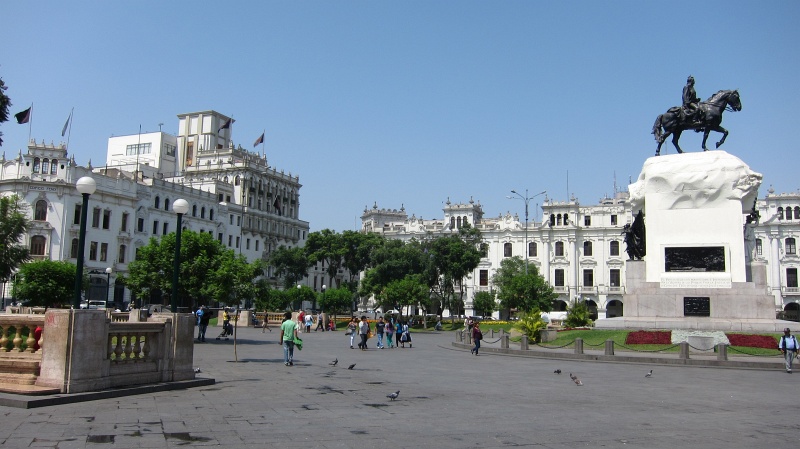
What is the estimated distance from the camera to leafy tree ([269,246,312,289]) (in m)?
84.1

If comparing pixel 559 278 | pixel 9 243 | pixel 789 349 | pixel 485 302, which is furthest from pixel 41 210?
pixel 559 278

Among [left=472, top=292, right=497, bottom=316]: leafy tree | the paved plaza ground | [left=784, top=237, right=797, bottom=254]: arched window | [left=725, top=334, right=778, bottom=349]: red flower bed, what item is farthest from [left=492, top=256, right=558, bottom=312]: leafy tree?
the paved plaza ground

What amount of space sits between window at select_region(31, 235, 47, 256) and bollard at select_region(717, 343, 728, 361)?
182 ft

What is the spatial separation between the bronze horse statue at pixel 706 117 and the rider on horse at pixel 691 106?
58 millimetres

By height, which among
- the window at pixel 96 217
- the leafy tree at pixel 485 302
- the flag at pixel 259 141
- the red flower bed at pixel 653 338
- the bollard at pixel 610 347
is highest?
the flag at pixel 259 141

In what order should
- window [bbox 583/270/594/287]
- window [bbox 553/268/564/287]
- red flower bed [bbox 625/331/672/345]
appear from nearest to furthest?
red flower bed [bbox 625/331/672/345] → window [bbox 583/270/594/287] → window [bbox 553/268/564/287]

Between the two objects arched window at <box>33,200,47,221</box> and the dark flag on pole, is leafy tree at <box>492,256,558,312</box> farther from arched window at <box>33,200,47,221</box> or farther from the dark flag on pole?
arched window at <box>33,200,47,221</box>

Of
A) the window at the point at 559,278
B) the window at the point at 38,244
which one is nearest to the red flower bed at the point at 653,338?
the window at the point at 38,244

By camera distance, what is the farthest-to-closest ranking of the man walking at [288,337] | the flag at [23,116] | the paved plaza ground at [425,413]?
the flag at [23,116] → the man walking at [288,337] → the paved plaza ground at [425,413]

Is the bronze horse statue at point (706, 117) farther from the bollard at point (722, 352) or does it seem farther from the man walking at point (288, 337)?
the man walking at point (288, 337)

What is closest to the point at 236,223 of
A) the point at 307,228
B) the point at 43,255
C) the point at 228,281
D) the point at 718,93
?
the point at 307,228

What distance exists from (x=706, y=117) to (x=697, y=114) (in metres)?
0.42

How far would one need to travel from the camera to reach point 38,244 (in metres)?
58.2

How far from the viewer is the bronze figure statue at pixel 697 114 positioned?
3022 centimetres
